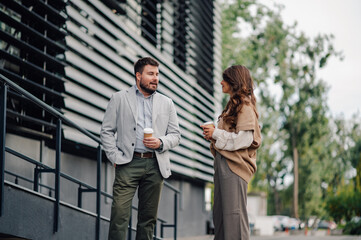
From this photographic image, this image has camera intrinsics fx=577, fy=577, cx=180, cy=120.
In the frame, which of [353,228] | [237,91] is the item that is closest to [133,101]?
[237,91]

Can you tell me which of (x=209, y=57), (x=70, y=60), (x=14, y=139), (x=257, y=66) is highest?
(x=257, y=66)

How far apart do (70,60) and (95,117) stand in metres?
1.22

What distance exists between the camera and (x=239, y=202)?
4.29 m

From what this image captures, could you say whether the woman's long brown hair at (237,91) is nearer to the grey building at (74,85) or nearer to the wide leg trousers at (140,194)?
the wide leg trousers at (140,194)

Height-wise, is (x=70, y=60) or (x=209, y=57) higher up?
(x=209, y=57)

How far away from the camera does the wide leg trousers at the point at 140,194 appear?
4.68 m

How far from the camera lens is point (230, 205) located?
4293 mm

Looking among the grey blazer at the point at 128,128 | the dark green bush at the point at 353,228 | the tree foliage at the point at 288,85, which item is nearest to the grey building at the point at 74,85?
the grey blazer at the point at 128,128

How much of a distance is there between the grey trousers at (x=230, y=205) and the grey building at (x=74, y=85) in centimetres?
146

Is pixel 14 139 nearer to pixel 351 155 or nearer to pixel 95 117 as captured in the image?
pixel 95 117

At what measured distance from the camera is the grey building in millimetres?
5211

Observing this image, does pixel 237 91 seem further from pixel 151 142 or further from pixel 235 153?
pixel 151 142

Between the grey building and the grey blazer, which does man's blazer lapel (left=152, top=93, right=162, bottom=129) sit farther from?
the grey building

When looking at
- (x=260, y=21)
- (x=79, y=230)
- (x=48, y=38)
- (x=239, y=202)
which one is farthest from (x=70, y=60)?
(x=260, y=21)
